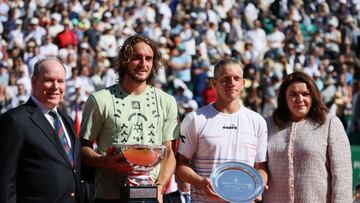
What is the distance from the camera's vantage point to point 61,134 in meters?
6.25

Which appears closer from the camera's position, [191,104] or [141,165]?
[141,165]

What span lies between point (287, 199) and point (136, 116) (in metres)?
1.27

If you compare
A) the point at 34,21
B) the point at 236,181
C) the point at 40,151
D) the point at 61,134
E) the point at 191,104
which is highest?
the point at 34,21

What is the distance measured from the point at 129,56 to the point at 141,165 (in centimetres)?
88

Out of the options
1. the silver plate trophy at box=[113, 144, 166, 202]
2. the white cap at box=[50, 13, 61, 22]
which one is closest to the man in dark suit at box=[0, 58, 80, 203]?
the silver plate trophy at box=[113, 144, 166, 202]

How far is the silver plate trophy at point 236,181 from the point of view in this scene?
6477mm

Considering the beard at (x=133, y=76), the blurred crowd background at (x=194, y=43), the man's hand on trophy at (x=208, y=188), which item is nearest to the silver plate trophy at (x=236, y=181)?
the man's hand on trophy at (x=208, y=188)

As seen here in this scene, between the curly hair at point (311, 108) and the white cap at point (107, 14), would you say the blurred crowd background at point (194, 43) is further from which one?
the curly hair at point (311, 108)

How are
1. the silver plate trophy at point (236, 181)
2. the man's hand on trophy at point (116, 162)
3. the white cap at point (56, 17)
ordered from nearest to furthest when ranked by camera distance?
the man's hand on trophy at point (116, 162) → the silver plate trophy at point (236, 181) → the white cap at point (56, 17)

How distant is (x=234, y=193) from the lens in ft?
21.3

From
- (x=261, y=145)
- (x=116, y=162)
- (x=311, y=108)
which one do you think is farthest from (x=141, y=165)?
(x=311, y=108)

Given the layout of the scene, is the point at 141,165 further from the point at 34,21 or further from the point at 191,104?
the point at 34,21

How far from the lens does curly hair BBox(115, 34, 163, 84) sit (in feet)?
21.8

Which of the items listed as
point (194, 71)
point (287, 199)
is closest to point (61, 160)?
point (287, 199)
